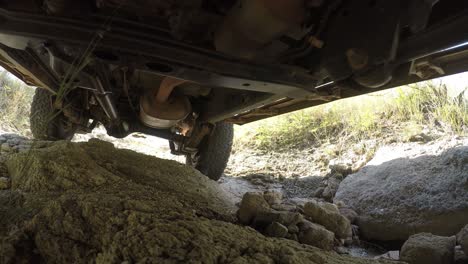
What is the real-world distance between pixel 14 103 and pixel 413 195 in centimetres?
465

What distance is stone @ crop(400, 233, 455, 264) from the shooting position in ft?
4.49

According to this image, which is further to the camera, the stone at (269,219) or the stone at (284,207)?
the stone at (284,207)

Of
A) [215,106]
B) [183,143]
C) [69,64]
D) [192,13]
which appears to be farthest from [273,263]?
[183,143]

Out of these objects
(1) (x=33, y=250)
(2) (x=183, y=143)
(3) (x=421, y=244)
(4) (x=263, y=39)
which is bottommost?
(1) (x=33, y=250)

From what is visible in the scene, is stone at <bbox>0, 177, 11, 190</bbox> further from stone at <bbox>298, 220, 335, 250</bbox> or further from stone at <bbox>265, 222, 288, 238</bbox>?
stone at <bbox>298, 220, 335, 250</bbox>

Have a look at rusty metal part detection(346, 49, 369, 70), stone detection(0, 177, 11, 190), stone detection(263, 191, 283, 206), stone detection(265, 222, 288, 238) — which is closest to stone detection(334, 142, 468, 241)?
stone detection(263, 191, 283, 206)

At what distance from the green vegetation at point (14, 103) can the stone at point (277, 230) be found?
3.85m

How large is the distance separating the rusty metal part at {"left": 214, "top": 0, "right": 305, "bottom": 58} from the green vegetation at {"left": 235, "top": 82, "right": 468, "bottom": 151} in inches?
92.5

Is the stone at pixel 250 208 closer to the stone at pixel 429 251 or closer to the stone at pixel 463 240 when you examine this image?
the stone at pixel 429 251

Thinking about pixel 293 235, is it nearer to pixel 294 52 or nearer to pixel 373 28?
pixel 294 52

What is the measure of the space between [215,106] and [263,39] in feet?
3.75

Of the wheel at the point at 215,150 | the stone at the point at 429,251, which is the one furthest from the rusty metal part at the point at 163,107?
the stone at the point at 429,251

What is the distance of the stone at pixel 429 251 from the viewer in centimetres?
137

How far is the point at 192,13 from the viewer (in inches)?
48.9
